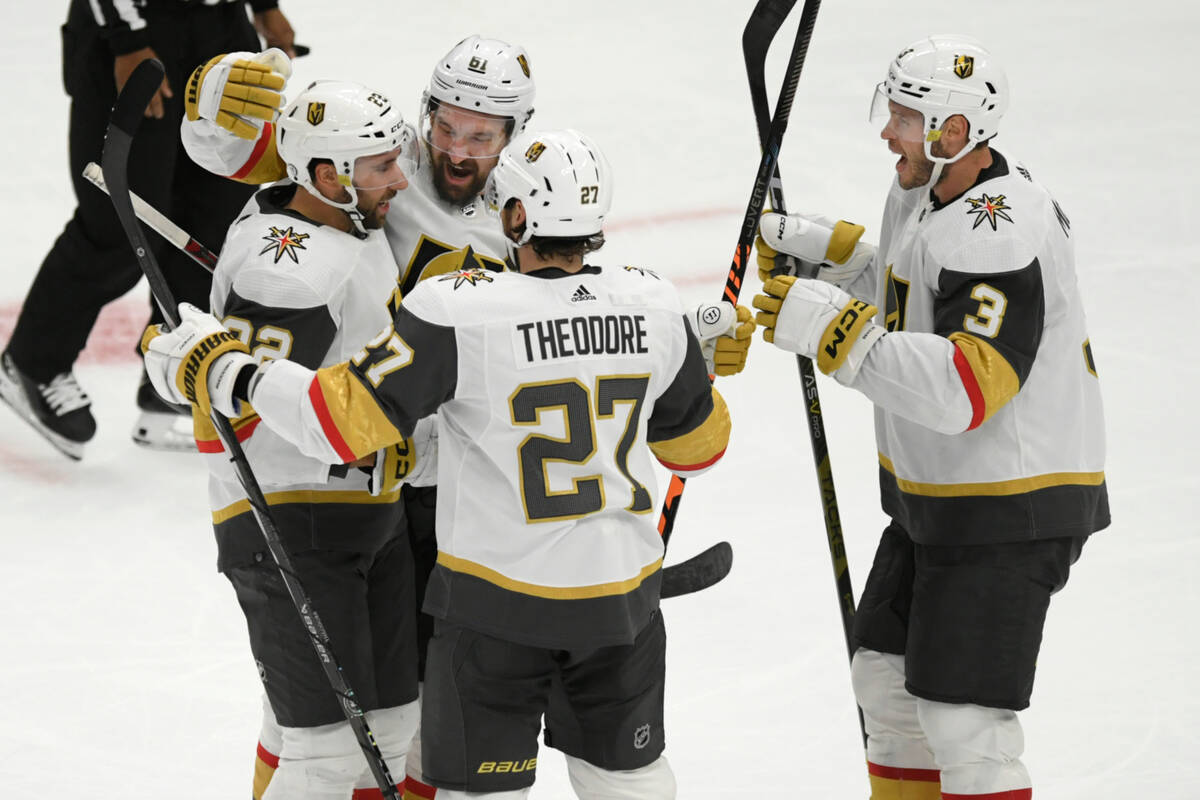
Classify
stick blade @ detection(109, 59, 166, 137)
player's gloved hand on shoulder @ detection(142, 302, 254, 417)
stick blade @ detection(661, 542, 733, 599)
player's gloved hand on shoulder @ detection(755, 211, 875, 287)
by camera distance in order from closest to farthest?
player's gloved hand on shoulder @ detection(142, 302, 254, 417)
stick blade @ detection(109, 59, 166, 137)
stick blade @ detection(661, 542, 733, 599)
player's gloved hand on shoulder @ detection(755, 211, 875, 287)

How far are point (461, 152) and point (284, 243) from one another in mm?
431

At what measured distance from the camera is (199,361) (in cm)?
240

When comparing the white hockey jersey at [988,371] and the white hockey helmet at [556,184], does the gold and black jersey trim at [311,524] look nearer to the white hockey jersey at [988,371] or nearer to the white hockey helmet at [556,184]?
the white hockey helmet at [556,184]

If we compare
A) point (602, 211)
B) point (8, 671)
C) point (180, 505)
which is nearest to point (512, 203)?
point (602, 211)

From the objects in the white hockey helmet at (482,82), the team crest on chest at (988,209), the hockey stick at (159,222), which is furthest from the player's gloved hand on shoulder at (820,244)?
the hockey stick at (159,222)

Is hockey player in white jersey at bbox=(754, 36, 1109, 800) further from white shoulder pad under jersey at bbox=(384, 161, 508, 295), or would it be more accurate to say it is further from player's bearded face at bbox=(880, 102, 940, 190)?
white shoulder pad under jersey at bbox=(384, 161, 508, 295)

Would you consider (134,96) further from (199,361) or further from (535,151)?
(535,151)

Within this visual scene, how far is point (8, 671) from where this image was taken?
3754 millimetres

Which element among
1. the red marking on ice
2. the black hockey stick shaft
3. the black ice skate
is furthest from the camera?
the red marking on ice

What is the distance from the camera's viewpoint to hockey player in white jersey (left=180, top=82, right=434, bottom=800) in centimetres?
261

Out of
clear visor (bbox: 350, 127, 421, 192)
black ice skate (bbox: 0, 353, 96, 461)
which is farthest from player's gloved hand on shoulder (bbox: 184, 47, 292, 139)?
Answer: black ice skate (bbox: 0, 353, 96, 461)

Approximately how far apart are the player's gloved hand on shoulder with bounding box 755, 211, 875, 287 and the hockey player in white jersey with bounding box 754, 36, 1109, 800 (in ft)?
0.65

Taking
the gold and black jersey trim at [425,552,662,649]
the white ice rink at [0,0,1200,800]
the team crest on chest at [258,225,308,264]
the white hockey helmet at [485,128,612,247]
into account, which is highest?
the white hockey helmet at [485,128,612,247]

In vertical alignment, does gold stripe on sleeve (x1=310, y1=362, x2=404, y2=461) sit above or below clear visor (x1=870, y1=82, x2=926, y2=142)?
below
